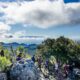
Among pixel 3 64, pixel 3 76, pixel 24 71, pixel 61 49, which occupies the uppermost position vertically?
pixel 61 49

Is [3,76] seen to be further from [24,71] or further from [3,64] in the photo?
[3,64]

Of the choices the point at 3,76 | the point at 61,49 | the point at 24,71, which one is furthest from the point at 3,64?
the point at 61,49

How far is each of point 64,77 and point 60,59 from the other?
340 inches

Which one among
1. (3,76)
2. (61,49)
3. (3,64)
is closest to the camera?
(3,76)

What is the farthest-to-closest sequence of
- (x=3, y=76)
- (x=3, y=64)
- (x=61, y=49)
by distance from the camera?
(x=61, y=49)
(x=3, y=64)
(x=3, y=76)

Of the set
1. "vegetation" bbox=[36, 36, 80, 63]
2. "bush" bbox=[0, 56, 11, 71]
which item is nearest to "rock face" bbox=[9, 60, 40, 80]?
"bush" bbox=[0, 56, 11, 71]

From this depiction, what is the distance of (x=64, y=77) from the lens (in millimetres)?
29859

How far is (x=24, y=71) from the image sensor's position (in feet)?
72.3

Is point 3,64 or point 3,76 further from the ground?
point 3,64

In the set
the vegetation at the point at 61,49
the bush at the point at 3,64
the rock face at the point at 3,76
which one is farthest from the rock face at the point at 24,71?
the vegetation at the point at 61,49

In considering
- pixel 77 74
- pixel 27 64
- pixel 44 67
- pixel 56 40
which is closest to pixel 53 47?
pixel 56 40

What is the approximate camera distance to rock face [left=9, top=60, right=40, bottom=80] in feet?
72.0

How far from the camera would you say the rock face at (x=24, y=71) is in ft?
72.0

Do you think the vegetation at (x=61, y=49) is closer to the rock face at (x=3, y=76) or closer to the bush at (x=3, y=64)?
the bush at (x=3, y=64)
